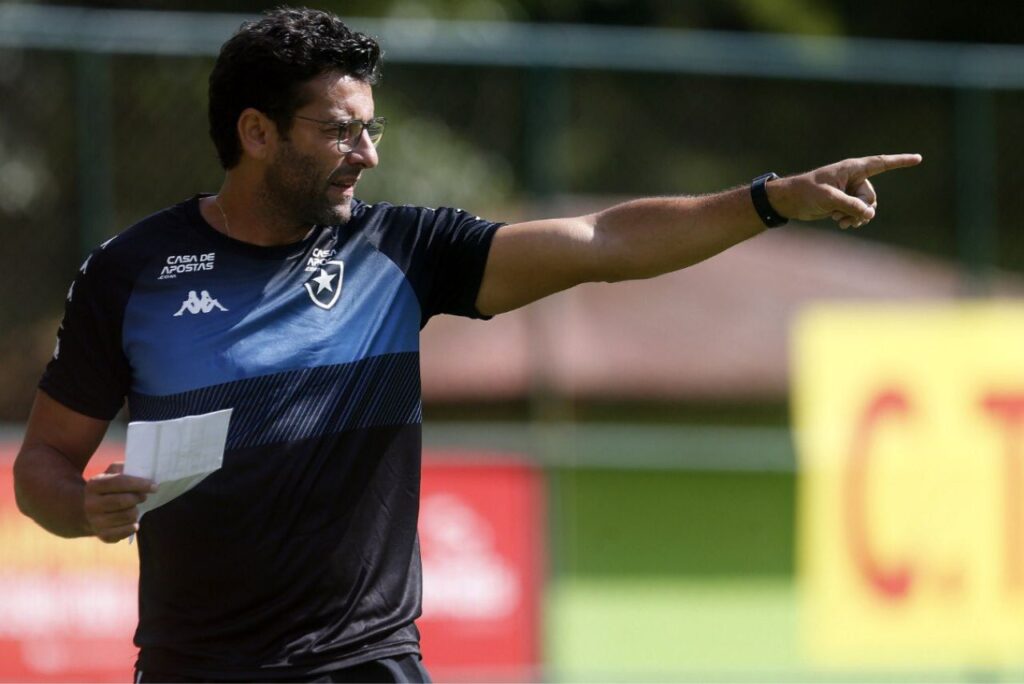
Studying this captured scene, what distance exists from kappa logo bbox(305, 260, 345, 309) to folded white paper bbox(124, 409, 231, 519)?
1.14ft

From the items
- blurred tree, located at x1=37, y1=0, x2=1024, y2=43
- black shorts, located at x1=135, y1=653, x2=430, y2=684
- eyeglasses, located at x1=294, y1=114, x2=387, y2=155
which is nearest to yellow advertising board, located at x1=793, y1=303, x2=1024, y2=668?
eyeglasses, located at x1=294, y1=114, x2=387, y2=155

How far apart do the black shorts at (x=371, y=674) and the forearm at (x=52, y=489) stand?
364 millimetres

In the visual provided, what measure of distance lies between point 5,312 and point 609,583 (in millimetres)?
5740

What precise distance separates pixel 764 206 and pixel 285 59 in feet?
3.76

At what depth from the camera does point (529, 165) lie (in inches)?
375

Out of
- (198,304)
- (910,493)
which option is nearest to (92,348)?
(198,304)

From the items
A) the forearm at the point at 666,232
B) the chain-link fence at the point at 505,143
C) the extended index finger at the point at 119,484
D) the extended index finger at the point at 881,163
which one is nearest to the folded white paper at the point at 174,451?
the extended index finger at the point at 119,484

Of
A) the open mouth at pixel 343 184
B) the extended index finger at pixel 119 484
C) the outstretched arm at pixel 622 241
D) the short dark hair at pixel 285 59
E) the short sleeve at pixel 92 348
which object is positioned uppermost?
the short dark hair at pixel 285 59

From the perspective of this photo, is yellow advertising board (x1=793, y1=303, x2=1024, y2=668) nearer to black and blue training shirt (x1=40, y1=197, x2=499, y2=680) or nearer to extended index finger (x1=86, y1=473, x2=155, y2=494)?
black and blue training shirt (x1=40, y1=197, x2=499, y2=680)

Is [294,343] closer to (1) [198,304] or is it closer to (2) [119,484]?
(1) [198,304]

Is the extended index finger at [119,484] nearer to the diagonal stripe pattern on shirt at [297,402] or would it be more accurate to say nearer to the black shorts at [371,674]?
the diagonal stripe pattern on shirt at [297,402]

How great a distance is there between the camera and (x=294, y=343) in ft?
13.3

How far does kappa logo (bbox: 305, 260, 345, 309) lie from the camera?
→ 4.10 metres

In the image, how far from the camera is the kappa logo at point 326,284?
4.10 meters
